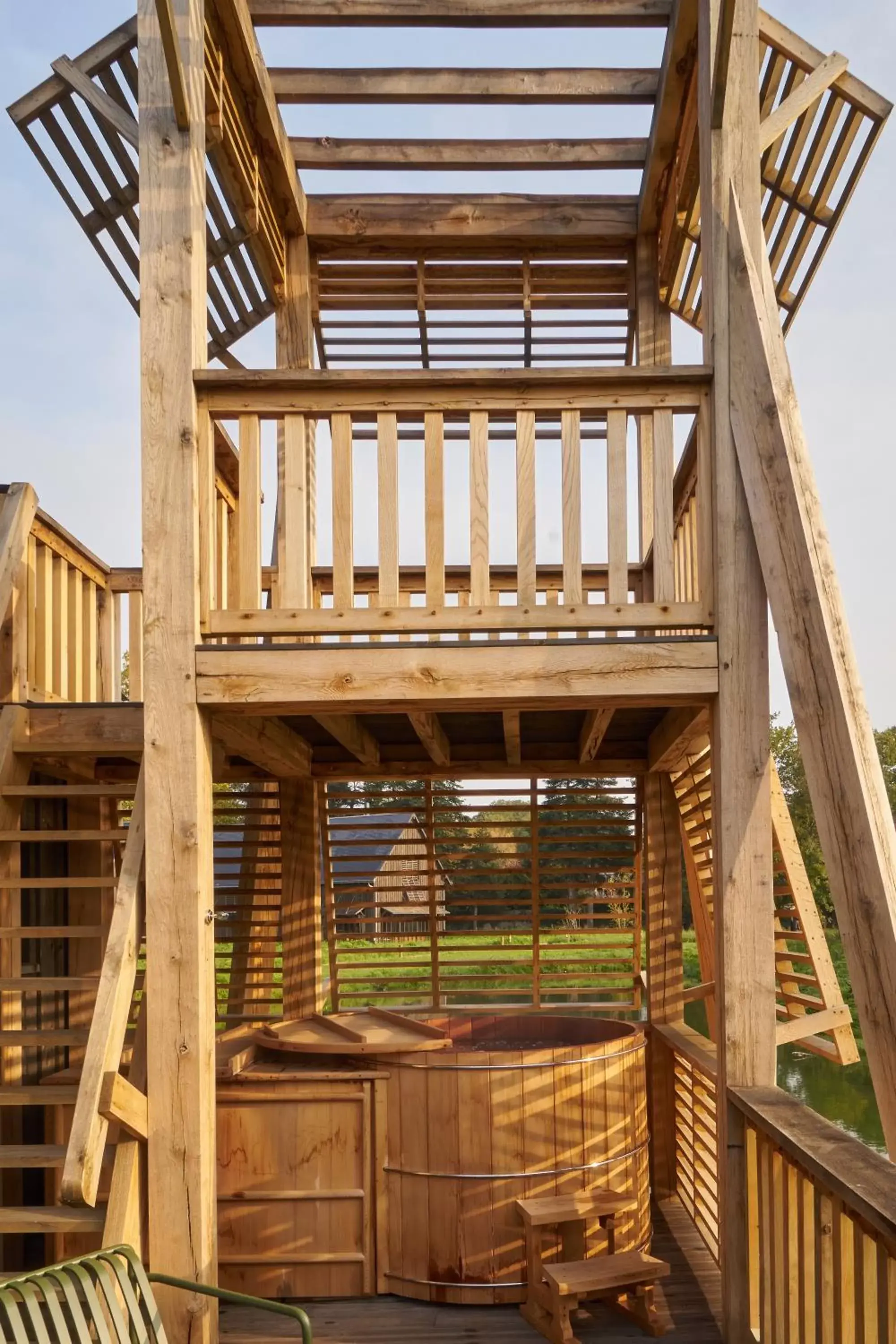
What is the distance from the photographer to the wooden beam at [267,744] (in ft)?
17.4

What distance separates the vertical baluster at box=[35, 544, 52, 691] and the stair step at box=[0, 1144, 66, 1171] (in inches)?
105

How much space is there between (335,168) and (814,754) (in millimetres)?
5688

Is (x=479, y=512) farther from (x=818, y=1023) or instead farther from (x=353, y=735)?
(x=818, y=1023)

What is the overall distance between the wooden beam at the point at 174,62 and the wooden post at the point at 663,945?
508 centimetres

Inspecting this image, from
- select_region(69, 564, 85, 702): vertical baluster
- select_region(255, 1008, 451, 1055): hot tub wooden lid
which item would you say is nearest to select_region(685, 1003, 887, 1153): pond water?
select_region(255, 1008, 451, 1055): hot tub wooden lid

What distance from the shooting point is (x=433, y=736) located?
6.30m

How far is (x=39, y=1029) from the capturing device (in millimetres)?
6820

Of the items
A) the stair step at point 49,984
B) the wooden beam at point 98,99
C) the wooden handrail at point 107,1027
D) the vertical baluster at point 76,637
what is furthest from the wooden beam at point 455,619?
the vertical baluster at point 76,637

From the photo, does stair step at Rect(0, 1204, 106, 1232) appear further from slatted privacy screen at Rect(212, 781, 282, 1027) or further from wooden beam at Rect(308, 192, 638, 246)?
wooden beam at Rect(308, 192, 638, 246)

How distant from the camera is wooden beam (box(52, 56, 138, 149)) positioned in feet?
18.5

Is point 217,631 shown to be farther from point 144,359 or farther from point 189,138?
point 189,138

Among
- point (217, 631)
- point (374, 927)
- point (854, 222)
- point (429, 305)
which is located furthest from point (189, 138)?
point (854, 222)

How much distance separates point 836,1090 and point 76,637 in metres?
16.8

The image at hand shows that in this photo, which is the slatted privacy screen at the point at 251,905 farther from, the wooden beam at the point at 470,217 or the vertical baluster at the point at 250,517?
the wooden beam at the point at 470,217
